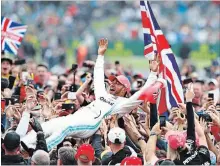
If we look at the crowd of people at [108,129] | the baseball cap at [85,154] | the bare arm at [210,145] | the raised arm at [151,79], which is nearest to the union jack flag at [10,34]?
the crowd of people at [108,129]

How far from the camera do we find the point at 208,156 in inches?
431

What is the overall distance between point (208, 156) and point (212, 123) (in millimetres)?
1490

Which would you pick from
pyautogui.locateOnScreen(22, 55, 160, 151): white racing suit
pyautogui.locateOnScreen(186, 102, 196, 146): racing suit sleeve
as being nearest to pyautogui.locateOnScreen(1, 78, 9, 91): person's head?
pyautogui.locateOnScreen(22, 55, 160, 151): white racing suit

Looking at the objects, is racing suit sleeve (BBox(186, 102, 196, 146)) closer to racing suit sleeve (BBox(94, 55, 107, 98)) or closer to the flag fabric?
the flag fabric

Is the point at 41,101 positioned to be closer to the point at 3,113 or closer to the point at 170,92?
the point at 3,113

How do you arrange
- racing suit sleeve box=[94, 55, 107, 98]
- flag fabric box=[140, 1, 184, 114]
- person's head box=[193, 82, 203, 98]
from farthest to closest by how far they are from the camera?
person's head box=[193, 82, 203, 98]
flag fabric box=[140, 1, 184, 114]
racing suit sleeve box=[94, 55, 107, 98]

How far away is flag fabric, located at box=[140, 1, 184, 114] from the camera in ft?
44.6

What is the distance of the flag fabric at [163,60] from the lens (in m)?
13.6

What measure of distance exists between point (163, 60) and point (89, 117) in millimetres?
1974

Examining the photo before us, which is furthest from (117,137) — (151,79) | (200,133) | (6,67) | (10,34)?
(10,34)

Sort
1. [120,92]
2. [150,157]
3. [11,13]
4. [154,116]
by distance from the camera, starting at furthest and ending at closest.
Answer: [11,13]
[120,92]
[154,116]
[150,157]

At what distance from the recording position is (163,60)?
14.2m

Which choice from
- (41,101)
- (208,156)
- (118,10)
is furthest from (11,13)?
(208,156)

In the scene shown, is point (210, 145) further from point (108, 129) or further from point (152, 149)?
point (108, 129)
